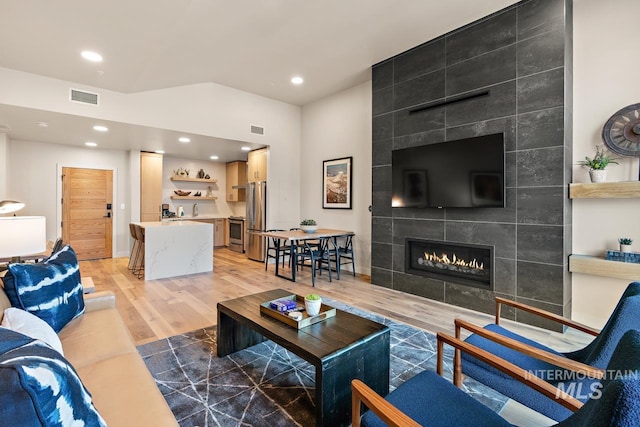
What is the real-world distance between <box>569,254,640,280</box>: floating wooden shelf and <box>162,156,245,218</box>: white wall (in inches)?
285

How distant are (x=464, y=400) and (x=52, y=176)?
7.81 m

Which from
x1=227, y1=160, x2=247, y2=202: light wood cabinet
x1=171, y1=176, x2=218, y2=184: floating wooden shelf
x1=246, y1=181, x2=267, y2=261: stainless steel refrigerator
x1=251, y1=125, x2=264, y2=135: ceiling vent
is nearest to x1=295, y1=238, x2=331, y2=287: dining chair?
x1=246, y1=181, x2=267, y2=261: stainless steel refrigerator

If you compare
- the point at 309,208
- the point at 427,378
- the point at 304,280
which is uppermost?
the point at 309,208

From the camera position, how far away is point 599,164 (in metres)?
2.85

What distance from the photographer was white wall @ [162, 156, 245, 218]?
25.3ft

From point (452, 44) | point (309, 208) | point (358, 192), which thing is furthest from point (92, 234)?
point (452, 44)

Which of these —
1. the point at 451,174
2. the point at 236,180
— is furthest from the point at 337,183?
the point at 236,180

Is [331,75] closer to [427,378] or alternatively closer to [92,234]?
[427,378]

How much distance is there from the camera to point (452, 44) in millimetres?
3699

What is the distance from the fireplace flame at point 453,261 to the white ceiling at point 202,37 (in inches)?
109

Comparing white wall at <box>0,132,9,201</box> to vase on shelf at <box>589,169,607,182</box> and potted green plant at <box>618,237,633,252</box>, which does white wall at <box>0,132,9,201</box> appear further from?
potted green plant at <box>618,237,633,252</box>

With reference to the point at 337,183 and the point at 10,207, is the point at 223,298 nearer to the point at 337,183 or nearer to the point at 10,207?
the point at 10,207

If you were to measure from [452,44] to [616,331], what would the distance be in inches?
138

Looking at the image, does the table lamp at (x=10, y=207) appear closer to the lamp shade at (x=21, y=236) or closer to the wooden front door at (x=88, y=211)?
the lamp shade at (x=21, y=236)
